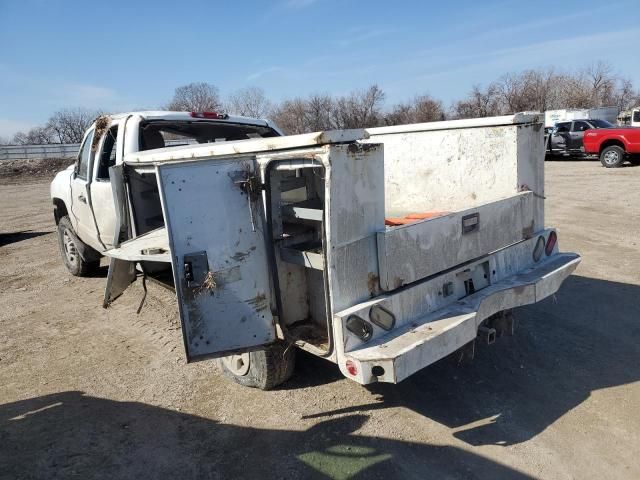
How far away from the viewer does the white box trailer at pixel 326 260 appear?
2.73m

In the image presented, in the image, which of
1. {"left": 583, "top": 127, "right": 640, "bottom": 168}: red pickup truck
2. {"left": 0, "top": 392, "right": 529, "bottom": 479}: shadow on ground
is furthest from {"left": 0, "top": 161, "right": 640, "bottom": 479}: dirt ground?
{"left": 583, "top": 127, "right": 640, "bottom": 168}: red pickup truck

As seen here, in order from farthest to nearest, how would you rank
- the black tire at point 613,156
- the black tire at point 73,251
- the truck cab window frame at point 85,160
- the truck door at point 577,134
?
the truck door at point 577,134, the black tire at point 613,156, the black tire at point 73,251, the truck cab window frame at point 85,160

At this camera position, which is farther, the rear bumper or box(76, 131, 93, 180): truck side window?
box(76, 131, 93, 180): truck side window

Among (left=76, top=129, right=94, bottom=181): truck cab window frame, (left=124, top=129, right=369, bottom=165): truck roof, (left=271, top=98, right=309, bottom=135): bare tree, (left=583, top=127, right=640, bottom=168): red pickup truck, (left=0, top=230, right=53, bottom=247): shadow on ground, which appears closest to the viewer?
(left=124, top=129, right=369, bottom=165): truck roof

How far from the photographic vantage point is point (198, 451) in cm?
300

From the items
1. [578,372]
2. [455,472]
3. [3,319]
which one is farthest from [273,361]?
[3,319]

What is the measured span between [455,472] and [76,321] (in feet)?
14.1

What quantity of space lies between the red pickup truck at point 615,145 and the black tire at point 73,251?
17224 millimetres

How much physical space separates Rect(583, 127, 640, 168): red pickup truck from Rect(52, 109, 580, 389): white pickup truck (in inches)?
610

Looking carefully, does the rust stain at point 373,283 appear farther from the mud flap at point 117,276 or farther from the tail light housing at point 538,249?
the mud flap at point 117,276

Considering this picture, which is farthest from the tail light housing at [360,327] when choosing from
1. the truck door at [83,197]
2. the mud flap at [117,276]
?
the truck door at [83,197]

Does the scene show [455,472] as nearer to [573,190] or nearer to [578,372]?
[578,372]

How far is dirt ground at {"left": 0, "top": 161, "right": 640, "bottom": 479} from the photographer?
9.27 ft

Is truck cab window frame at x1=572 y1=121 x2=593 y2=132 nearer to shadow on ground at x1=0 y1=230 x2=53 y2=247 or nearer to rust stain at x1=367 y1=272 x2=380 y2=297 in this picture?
shadow on ground at x1=0 y1=230 x2=53 y2=247
